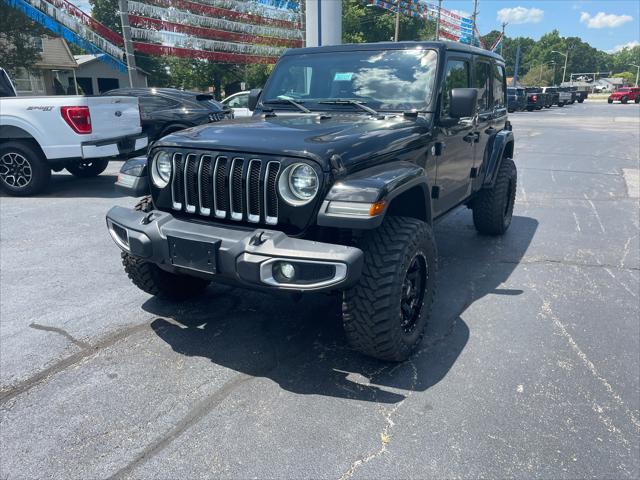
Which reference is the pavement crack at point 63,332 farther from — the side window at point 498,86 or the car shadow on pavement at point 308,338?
the side window at point 498,86

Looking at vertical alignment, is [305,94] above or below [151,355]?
above

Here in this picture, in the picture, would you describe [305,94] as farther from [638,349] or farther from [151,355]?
[638,349]

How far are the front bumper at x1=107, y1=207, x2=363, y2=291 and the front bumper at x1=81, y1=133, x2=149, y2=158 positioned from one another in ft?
16.1

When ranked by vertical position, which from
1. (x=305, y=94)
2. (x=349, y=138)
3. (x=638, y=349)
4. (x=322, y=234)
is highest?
(x=305, y=94)

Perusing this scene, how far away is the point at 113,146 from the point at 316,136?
5.51 metres

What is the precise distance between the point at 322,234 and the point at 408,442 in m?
1.15

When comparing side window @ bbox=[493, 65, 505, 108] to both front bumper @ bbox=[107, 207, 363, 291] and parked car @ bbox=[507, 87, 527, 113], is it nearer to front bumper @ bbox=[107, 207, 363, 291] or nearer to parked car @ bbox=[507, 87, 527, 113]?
front bumper @ bbox=[107, 207, 363, 291]

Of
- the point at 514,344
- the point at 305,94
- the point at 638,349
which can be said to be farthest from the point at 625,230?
the point at 305,94

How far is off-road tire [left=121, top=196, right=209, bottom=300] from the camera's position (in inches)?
137

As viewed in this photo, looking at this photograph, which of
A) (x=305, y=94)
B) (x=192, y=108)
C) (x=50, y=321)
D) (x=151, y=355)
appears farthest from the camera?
(x=192, y=108)

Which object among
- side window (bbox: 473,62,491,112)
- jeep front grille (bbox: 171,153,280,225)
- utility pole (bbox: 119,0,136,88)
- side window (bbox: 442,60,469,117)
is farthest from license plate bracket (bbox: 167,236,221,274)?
utility pole (bbox: 119,0,136,88)

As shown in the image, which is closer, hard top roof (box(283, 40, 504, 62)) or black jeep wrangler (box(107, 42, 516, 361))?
black jeep wrangler (box(107, 42, 516, 361))

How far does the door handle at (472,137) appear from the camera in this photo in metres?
4.33

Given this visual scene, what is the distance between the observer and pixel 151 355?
3.14m
